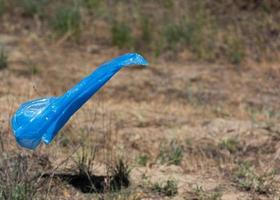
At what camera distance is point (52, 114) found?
12.6 feet

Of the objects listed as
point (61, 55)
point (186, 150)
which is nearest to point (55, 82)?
point (61, 55)

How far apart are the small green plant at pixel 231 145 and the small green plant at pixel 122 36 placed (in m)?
2.34

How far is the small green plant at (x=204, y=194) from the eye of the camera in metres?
4.45

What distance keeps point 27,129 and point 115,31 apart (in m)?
3.88

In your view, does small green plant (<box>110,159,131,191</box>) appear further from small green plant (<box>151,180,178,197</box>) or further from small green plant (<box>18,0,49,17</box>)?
small green plant (<box>18,0,49,17</box>)

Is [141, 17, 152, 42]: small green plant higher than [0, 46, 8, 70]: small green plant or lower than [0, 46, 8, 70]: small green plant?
higher

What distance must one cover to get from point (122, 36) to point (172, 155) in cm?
267

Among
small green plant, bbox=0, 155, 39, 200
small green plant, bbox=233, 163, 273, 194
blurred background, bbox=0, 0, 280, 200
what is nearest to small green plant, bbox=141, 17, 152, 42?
blurred background, bbox=0, 0, 280, 200

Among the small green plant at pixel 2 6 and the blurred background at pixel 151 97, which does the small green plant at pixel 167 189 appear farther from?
the small green plant at pixel 2 6

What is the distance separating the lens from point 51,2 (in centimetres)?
840

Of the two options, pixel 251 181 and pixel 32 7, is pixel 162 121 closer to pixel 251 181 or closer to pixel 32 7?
pixel 251 181

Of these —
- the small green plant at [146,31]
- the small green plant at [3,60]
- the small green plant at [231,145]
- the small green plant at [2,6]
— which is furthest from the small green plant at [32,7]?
the small green plant at [231,145]

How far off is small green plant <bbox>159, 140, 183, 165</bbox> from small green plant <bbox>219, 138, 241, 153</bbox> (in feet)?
1.13

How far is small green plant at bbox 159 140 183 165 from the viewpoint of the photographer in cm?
506
